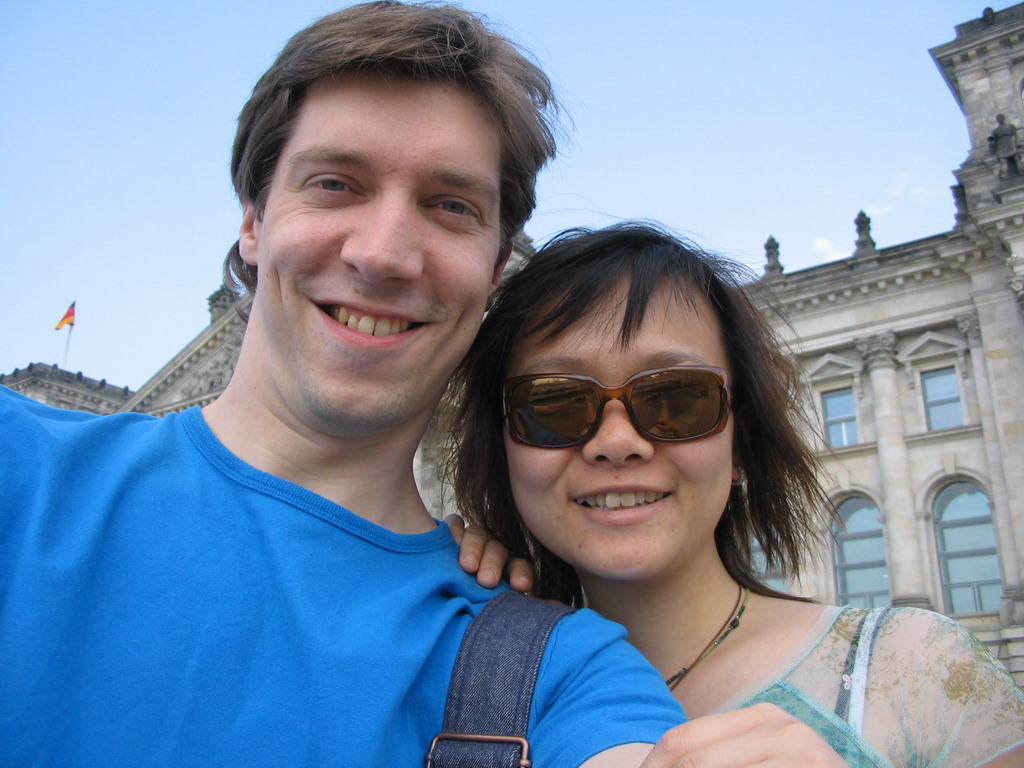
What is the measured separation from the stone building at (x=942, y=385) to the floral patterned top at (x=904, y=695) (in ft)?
54.3

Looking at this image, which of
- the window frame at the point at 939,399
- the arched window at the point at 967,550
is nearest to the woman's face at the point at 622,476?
the arched window at the point at 967,550

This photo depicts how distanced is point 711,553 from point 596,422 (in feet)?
2.28

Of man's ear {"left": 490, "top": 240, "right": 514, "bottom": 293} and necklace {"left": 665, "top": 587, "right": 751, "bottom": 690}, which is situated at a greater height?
man's ear {"left": 490, "top": 240, "right": 514, "bottom": 293}

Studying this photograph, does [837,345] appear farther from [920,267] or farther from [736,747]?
[736,747]

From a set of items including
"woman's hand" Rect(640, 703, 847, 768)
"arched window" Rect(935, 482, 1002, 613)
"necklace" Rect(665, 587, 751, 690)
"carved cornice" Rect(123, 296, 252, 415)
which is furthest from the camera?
"carved cornice" Rect(123, 296, 252, 415)

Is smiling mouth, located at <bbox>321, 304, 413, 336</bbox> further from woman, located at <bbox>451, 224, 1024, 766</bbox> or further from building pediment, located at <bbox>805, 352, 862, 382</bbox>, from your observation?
building pediment, located at <bbox>805, 352, 862, 382</bbox>

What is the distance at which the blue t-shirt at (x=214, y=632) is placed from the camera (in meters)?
1.45

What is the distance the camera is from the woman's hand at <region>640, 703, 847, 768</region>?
1027 millimetres

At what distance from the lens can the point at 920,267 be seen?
834 inches

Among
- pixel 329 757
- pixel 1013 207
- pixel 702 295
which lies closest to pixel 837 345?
pixel 1013 207

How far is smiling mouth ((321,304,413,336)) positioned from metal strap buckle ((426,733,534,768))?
3.03 feet

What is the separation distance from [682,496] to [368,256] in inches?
45.1

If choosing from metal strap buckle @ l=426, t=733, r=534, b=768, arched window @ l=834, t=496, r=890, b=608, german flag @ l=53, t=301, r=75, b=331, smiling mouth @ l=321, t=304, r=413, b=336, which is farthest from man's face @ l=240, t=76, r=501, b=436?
german flag @ l=53, t=301, r=75, b=331

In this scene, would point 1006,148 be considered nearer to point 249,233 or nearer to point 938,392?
point 938,392
